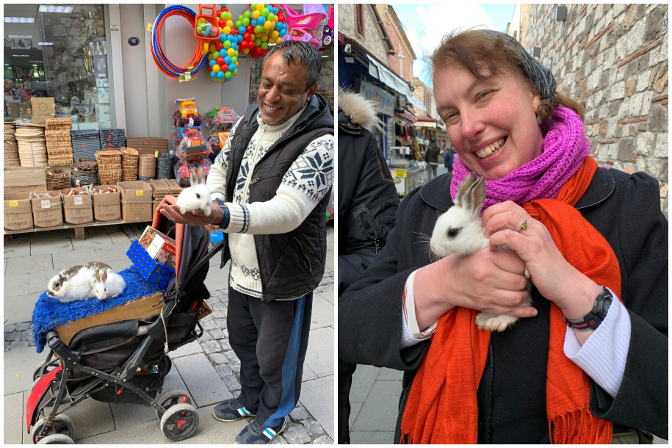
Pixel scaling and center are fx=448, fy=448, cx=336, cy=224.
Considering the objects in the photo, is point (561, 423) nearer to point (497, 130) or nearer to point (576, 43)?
point (497, 130)

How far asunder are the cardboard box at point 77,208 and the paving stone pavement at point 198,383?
3.38 ft

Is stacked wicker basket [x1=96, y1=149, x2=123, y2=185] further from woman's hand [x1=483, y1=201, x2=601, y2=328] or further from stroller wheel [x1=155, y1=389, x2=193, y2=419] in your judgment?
woman's hand [x1=483, y1=201, x2=601, y2=328]

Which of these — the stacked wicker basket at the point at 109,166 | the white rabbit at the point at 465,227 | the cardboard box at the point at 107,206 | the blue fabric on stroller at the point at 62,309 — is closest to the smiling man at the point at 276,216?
the blue fabric on stroller at the point at 62,309

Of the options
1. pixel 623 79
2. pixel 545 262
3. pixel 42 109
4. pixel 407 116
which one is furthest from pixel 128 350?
pixel 42 109

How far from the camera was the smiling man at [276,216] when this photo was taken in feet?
6.20

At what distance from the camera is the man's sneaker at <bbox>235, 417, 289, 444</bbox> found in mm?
2445

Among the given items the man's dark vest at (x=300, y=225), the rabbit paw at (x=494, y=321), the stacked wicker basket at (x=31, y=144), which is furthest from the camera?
the stacked wicker basket at (x=31, y=144)

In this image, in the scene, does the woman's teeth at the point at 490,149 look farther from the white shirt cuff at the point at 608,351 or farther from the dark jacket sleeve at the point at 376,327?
the white shirt cuff at the point at 608,351

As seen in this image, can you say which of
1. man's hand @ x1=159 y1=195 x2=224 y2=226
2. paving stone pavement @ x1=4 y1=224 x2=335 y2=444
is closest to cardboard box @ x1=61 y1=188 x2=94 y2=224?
paving stone pavement @ x1=4 y1=224 x2=335 y2=444

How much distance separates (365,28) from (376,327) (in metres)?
3.32

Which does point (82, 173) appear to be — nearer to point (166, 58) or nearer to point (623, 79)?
point (166, 58)

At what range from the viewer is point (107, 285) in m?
2.18

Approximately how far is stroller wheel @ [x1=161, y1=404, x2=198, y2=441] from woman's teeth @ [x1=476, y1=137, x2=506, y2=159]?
81.9 inches

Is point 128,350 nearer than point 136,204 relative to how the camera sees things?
Yes
